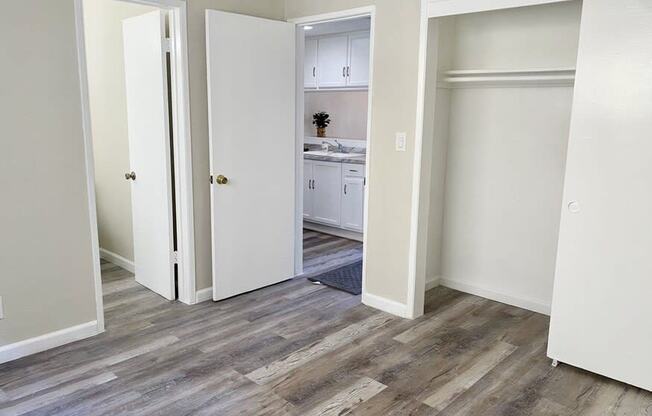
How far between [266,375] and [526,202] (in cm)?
217

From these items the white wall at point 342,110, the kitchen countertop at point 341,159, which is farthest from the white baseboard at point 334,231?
the white wall at point 342,110

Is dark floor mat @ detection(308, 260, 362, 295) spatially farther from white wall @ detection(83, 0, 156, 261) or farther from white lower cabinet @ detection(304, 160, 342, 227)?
white wall @ detection(83, 0, 156, 261)

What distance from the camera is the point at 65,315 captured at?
2.91m

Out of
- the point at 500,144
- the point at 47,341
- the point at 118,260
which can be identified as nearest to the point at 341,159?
the point at 500,144

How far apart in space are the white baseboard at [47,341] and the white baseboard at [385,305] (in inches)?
72.2

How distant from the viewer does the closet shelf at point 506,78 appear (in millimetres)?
3133

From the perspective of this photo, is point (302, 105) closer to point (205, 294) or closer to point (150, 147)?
point (150, 147)

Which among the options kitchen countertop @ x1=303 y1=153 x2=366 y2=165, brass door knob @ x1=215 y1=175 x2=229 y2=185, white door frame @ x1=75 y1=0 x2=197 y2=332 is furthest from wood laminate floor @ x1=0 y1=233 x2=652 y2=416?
kitchen countertop @ x1=303 y1=153 x2=366 y2=165

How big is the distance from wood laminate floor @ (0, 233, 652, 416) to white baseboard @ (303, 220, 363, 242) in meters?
1.93

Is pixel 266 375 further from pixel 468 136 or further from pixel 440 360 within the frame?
pixel 468 136

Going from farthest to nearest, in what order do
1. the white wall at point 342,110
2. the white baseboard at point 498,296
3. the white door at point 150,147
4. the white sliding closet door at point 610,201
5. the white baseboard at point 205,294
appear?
the white wall at point 342,110, the white baseboard at point 205,294, the white baseboard at point 498,296, the white door at point 150,147, the white sliding closet door at point 610,201

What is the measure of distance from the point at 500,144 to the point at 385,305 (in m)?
1.44

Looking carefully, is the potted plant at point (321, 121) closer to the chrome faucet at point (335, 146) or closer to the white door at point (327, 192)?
the chrome faucet at point (335, 146)

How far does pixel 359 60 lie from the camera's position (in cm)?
566
